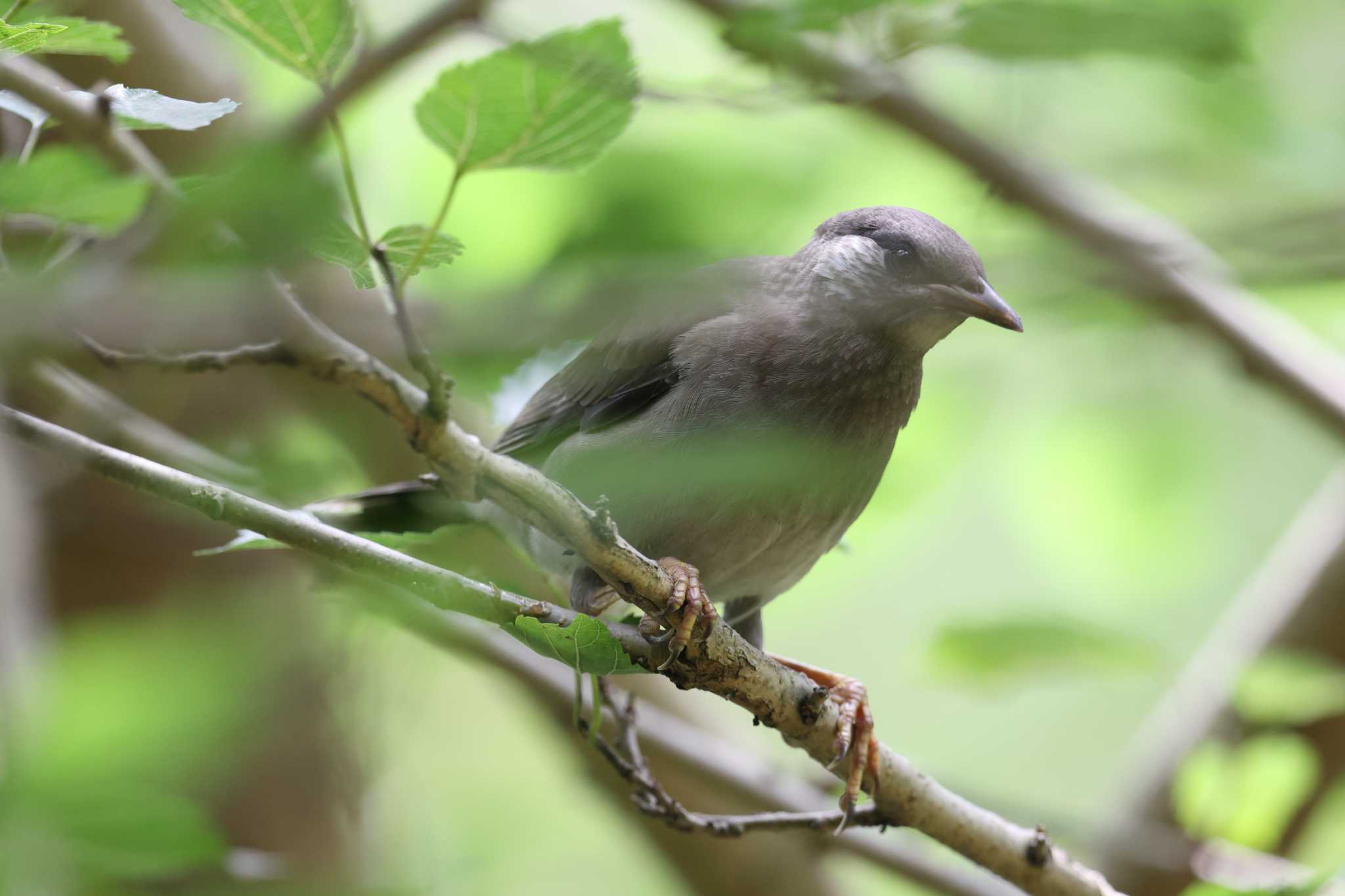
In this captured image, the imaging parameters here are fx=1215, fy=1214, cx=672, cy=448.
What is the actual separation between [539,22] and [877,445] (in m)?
1.50

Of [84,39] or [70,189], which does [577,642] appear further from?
[84,39]

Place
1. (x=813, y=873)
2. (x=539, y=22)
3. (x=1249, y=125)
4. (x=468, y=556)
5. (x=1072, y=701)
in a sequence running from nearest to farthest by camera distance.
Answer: (x=468, y=556) < (x=539, y=22) < (x=1249, y=125) < (x=813, y=873) < (x=1072, y=701)

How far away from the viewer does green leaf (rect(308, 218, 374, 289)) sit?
1.38 meters

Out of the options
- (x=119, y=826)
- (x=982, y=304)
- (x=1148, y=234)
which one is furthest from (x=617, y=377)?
(x=1148, y=234)

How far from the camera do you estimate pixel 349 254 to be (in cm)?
153

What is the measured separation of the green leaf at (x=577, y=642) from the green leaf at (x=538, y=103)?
0.68 m

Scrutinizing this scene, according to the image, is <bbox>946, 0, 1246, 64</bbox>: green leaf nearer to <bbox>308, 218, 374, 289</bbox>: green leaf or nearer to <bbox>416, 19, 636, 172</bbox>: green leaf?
<bbox>416, 19, 636, 172</bbox>: green leaf

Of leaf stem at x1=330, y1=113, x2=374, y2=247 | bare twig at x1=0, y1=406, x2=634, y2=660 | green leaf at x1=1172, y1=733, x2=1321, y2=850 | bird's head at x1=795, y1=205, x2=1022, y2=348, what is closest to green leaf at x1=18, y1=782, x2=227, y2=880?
bare twig at x1=0, y1=406, x2=634, y2=660

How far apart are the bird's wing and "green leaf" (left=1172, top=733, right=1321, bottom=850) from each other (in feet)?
7.77

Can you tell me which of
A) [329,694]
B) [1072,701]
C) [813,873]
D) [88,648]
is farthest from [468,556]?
[1072,701]

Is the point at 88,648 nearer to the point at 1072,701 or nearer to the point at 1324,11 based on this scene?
the point at 1324,11

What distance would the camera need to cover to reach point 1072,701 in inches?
349

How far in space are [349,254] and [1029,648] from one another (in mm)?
2912

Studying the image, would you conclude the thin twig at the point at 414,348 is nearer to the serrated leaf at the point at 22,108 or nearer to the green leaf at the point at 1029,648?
the serrated leaf at the point at 22,108
